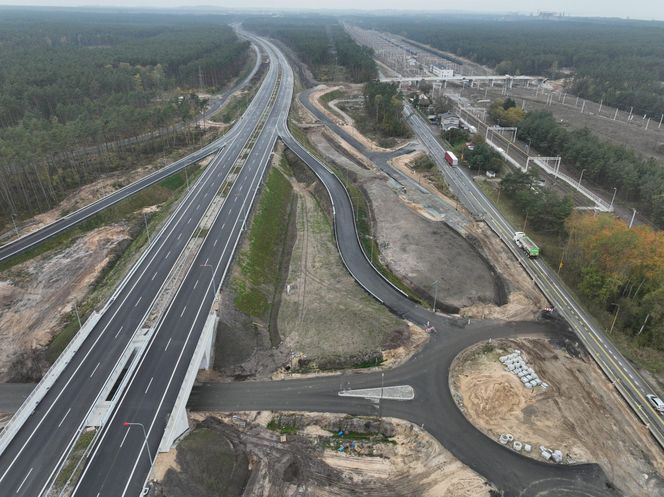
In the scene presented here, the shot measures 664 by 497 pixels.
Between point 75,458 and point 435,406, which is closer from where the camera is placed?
point 75,458

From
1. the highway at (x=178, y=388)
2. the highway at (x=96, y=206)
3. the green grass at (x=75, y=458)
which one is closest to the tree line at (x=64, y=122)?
the highway at (x=96, y=206)

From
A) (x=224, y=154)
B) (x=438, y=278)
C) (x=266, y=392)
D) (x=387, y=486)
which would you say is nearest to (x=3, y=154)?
(x=224, y=154)

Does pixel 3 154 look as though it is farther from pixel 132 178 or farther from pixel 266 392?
pixel 266 392

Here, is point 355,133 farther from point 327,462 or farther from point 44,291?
point 327,462

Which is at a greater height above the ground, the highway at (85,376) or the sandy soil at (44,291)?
the highway at (85,376)

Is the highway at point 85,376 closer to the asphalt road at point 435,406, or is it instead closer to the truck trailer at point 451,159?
the asphalt road at point 435,406

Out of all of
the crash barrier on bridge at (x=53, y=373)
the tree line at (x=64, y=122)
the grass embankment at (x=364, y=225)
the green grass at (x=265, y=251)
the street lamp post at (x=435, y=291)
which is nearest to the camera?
the crash barrier on bridge at (x=53, y=373)

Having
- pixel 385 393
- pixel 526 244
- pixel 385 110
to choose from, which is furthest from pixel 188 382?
pixel 385 110
